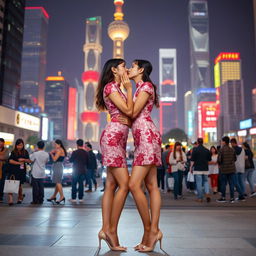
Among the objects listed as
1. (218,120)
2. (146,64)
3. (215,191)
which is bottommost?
(215,191)

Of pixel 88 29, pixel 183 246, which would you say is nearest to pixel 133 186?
pixel 183 246

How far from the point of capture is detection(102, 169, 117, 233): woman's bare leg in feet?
11.1

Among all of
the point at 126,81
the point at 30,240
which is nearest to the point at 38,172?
→ the point at 30,240

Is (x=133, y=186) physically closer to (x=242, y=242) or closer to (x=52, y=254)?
(x=52, y=254)

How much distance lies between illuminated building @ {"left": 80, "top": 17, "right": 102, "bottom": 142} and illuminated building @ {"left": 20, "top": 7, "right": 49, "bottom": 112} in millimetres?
37843

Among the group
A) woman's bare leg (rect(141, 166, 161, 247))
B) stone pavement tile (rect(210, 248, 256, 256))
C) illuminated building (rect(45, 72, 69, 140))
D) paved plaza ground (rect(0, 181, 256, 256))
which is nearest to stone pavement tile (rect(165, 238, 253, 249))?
paved plaza ground (rect(0, 181, 256, 256))

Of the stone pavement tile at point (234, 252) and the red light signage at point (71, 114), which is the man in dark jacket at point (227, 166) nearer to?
the stone pavement tile at point (234, 252)

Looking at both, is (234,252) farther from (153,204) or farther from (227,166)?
(227,166)

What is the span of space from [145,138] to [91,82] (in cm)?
14210

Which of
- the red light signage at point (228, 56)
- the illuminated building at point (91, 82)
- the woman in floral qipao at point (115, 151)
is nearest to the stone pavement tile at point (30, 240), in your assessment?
the woman in floral qipao at point (115, 151)

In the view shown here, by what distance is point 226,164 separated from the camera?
8.84 metres

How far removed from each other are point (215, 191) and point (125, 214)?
5.91 m

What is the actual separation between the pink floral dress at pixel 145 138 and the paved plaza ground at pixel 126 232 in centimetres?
107

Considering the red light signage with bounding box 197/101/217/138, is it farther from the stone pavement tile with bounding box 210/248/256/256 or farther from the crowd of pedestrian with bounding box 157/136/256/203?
the stone pavement tile with bounding box 210/248/256/256
